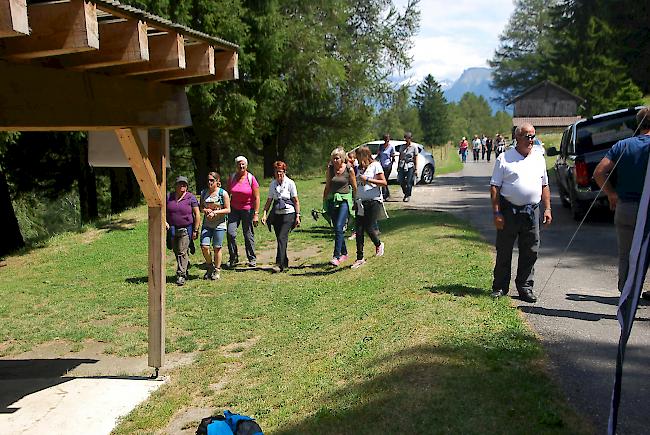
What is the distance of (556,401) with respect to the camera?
466 cm

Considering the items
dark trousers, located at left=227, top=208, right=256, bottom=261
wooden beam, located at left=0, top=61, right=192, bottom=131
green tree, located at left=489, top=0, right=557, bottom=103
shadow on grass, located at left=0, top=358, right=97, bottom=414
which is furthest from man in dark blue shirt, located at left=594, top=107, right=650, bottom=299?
green tree, located at left=489, top=0, right=557, bottom=103

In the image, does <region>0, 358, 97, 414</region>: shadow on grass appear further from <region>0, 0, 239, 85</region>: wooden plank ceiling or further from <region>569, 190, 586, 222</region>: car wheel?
<region>569, 190, 586, 222</region>: car wheel

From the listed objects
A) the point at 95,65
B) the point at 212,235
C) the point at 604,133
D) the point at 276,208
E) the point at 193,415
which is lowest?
the point at 193,415

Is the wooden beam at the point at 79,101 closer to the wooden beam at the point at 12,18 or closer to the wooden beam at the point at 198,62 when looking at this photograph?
the wooden beam at the point at 198,62

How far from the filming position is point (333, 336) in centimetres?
738

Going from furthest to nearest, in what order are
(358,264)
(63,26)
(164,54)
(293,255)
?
(293,255), (358,264), (164,54), (63,26)

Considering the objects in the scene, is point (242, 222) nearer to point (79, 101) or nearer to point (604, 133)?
point (79, 101)

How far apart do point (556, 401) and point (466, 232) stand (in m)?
8.29

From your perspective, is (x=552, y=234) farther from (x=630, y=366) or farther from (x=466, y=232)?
(x=630, y=366)

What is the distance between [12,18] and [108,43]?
1.66 metres

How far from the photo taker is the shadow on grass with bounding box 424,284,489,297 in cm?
759

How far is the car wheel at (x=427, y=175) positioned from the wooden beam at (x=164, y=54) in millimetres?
19459

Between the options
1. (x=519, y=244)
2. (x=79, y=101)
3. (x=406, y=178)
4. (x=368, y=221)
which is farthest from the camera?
(x=406, y=178)

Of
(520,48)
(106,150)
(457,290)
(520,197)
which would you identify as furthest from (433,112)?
(106,150)
